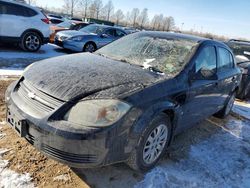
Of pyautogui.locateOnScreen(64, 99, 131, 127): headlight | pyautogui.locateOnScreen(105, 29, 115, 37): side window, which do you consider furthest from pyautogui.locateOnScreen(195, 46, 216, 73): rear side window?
pyautogui.locateOnScreen(105, 29, 115, 37): side window

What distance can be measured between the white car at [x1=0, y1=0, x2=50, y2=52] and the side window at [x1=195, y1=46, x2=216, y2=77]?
288 inches

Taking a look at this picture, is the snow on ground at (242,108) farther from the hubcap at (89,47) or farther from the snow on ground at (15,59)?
the hubcap at (89,47)

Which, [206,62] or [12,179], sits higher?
[206,62]

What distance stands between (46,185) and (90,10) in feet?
220

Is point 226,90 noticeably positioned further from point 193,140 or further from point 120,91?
point 120,91

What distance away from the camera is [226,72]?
187 inches

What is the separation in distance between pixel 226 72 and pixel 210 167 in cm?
186

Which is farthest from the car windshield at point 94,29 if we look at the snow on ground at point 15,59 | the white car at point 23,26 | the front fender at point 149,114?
the front fender at point 149,114

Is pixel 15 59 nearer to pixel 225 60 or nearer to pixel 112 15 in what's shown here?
pixel 225 60

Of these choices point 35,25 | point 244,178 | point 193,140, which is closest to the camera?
point 244,178

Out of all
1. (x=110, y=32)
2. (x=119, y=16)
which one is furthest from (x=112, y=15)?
(x=110, y=32)

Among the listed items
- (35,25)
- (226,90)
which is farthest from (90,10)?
(226,90)

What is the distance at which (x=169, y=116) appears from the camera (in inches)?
128

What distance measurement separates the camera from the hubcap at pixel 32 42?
976 cm
